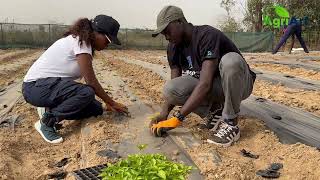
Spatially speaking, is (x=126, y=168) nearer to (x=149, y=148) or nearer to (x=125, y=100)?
(x=149, y=148)

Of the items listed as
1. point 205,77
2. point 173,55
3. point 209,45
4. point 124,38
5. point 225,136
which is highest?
point 209,45

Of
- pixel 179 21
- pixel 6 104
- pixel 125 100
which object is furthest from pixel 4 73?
pixel 179 21

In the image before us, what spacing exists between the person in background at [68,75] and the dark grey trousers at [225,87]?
2.41ft

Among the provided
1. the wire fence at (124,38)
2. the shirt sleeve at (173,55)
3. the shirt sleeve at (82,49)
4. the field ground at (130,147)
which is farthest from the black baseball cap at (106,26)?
the wire fence at (124,38)

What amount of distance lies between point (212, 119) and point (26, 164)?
1590 mm

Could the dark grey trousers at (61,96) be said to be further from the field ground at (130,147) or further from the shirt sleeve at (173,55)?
the shirt sleeve at (173,55)

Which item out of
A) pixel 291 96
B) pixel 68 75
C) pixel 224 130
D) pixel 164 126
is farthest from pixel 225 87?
pixel 291 96

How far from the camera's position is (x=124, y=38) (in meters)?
23.2

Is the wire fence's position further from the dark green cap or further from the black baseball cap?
the dark green cap

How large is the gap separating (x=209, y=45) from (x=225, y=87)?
0.35m

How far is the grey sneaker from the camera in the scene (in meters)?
3.11

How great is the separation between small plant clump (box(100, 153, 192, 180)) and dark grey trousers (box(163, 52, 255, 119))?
149 cm

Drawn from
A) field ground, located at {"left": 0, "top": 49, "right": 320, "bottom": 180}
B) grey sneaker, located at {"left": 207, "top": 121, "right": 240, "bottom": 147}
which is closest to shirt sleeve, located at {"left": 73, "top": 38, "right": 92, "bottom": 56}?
field ground, located at {"left": 0, "top": 49, "right": 320, "bottom": 180}

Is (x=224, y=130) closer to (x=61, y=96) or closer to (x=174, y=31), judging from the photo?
(x=174, y=31)
